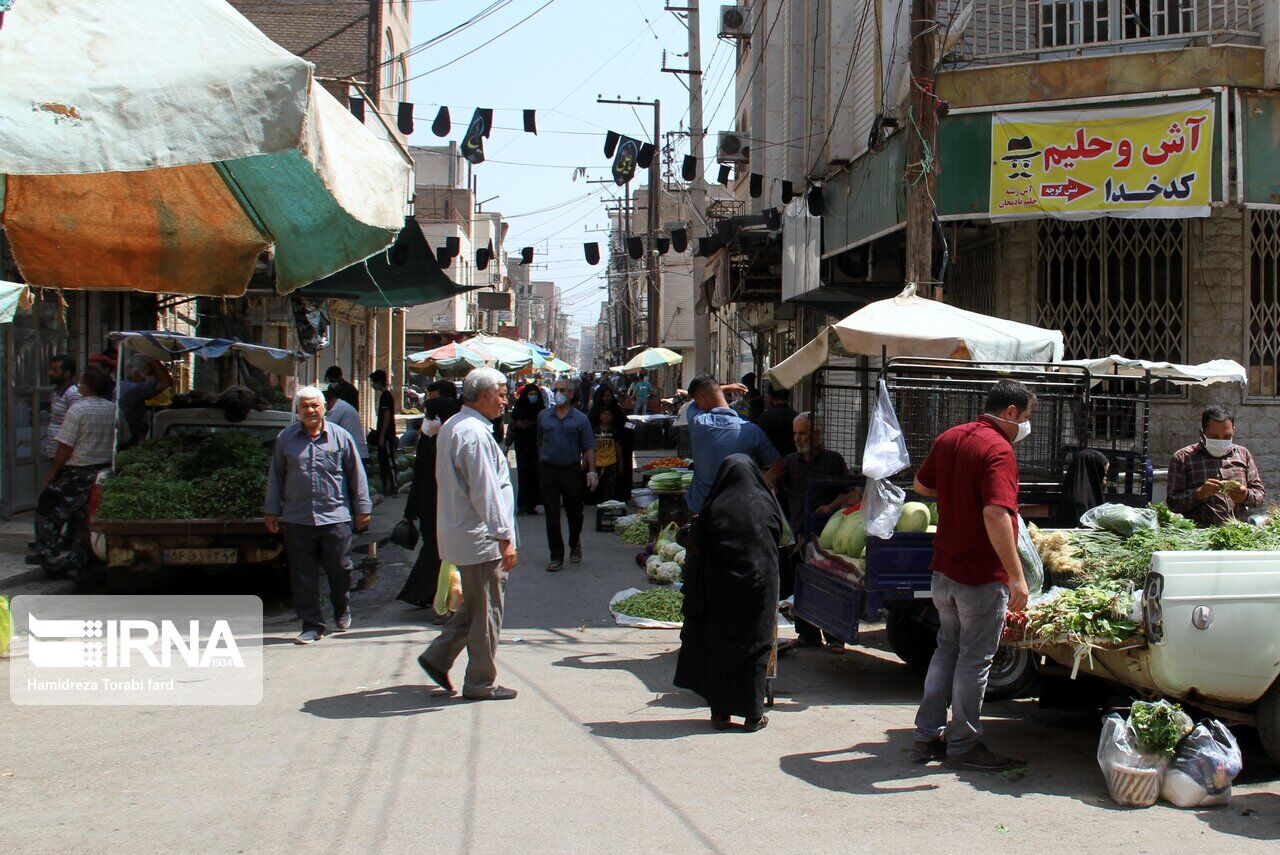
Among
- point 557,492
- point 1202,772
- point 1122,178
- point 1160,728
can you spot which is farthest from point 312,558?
point 1122,178

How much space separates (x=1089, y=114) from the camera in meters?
11.2

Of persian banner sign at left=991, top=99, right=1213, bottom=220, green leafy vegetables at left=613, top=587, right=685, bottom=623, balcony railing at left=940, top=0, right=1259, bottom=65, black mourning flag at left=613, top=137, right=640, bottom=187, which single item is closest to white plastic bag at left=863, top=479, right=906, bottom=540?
green leafy vegetables at left=613, top=587, right=685, bottom=623

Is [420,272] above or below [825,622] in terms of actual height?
above

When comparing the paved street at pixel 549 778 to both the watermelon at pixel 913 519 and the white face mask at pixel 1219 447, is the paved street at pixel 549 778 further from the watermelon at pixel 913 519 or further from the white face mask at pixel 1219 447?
the white face mask at pixel 1219 447

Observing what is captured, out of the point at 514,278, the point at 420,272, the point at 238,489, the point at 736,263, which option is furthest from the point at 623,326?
the point at 238,489

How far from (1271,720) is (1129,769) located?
0.88 metres

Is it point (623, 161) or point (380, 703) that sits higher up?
point (623, 161)

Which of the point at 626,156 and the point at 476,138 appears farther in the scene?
the point at 626,156

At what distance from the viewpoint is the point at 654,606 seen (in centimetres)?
922

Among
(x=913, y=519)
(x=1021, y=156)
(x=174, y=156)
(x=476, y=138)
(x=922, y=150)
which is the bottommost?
(x=913, y=519)

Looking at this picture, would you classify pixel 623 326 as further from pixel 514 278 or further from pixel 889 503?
pixel 889 503

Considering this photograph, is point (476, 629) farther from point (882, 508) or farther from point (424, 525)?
point (424, 525)

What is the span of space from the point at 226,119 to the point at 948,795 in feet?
14.1

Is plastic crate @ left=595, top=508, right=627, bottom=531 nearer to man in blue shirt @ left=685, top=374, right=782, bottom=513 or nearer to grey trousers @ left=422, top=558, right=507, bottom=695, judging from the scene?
man in blue shirt @ left=685, top=374, right=782, bottom=513
